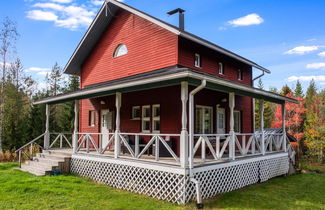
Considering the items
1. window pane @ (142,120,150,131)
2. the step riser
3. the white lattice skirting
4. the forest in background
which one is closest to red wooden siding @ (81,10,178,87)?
window pane @ (142,120,150,131)

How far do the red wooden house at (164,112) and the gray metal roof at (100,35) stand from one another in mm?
48

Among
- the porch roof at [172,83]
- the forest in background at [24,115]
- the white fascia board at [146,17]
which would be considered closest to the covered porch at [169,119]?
the porch roof at [172,83]

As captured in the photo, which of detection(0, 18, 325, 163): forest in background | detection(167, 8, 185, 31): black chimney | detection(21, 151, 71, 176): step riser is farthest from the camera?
detection(0, 18, 325, 163): forest in background

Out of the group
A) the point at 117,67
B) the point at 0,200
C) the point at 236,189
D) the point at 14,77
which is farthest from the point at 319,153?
the point at 14,77

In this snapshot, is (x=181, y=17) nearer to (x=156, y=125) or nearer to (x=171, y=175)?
(x=156, y=125)

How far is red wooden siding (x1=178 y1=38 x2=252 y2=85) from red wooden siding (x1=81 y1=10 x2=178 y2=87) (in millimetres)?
510

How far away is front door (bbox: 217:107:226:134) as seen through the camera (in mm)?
12383

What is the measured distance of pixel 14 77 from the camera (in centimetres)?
2331

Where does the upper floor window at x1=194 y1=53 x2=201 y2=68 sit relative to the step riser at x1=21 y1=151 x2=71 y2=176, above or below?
above

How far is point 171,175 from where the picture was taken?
7270 millimetres

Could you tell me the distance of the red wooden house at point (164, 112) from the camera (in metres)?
7.50

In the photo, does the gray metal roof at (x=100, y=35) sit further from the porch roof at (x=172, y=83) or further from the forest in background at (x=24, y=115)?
the forest in background at (x=24, y=115)

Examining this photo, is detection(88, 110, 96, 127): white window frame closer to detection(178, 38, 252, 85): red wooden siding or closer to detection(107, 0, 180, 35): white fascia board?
detection(107, 0, 180, 35): white fascia board

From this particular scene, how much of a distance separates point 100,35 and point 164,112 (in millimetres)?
6195
